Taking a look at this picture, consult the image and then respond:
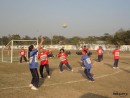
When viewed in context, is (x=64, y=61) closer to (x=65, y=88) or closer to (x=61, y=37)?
(x=65, y=88)

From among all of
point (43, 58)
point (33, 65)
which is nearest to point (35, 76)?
point (33, 65)

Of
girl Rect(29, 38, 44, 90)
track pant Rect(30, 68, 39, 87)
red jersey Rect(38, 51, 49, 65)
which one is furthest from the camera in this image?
red jersey Rect(38, 51, 49, 65)

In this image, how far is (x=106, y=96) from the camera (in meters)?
9.51

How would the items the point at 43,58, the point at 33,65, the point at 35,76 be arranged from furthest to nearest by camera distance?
the point at 43,58
the point at 35,76
the point at 33,65

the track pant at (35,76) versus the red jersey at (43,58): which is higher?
the red jersey at (43,58)

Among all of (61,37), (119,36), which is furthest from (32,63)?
(61,37)

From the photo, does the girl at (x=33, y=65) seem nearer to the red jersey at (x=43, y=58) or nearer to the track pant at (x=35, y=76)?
the track pant at (x=35, y=76)

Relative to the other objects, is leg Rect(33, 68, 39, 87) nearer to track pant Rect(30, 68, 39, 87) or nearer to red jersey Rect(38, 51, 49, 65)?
track pant Rect(30, 68, 39, 87)

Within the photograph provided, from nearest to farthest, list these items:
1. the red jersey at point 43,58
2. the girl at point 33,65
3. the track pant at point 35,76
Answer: the girl at point 33,65 < the track pant at point 35,76 < the red jersey at point 43,58

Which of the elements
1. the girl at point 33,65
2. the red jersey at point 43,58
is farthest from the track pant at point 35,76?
the red jersey at point 43,58

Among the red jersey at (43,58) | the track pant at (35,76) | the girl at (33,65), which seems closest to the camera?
the girl at (33,65)

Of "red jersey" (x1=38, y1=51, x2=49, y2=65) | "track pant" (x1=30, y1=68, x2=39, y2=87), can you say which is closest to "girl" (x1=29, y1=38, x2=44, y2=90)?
"track pant" (x1=30, y1=68, x2=39, y2=87)

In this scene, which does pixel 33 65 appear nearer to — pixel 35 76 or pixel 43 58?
pixel 35 76

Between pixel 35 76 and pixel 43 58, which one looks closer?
pixel 35 76
